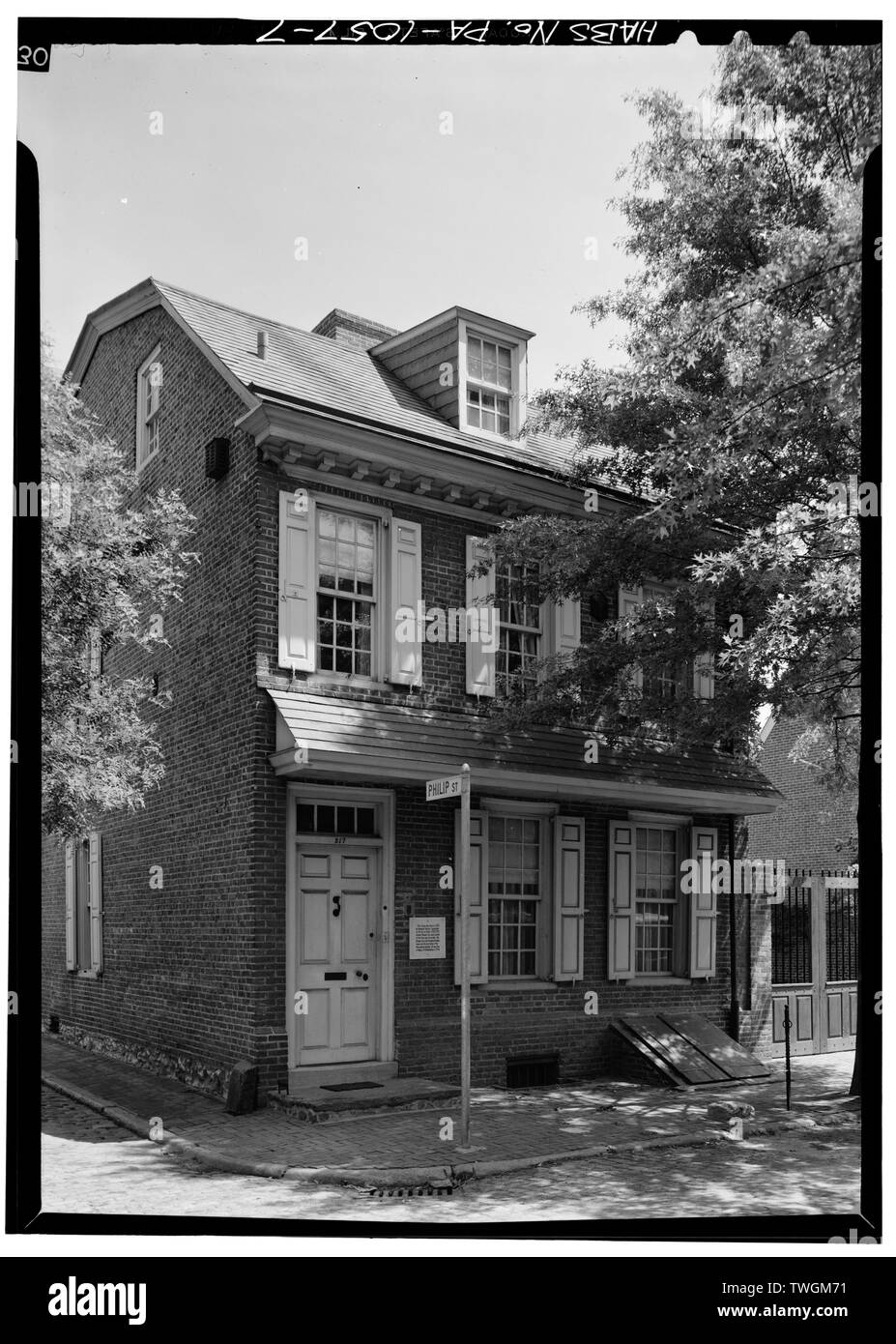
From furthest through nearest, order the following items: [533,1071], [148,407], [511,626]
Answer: [148,407]
[511,626]
[533,1071]

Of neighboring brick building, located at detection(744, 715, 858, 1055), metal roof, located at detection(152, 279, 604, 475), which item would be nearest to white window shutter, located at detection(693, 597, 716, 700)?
neighboring brick building, located at detection(744, 715, 858, 1055)

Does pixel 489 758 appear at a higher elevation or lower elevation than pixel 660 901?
higher

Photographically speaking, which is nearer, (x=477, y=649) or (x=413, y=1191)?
(x=413, y=1191)

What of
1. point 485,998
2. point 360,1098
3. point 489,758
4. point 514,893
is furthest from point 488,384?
point 360,1098

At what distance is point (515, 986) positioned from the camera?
44.0 feet

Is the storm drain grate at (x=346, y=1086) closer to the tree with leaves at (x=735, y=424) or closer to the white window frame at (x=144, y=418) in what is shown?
the tree with leaves at (x=735, y=424)

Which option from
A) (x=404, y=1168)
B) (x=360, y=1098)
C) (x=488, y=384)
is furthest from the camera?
(x=488, y=384)

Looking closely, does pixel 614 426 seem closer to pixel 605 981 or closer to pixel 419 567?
pixel 419 567

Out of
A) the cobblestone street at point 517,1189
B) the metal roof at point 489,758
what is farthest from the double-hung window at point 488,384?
the cobblestone street at point 517,1189

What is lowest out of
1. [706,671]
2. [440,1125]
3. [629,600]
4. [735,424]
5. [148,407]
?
[440,1125]

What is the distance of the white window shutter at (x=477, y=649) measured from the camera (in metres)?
13.4

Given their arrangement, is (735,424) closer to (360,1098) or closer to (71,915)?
(360,1098)

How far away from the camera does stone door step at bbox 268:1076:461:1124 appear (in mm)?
10711

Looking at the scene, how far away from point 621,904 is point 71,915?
23.0ft
